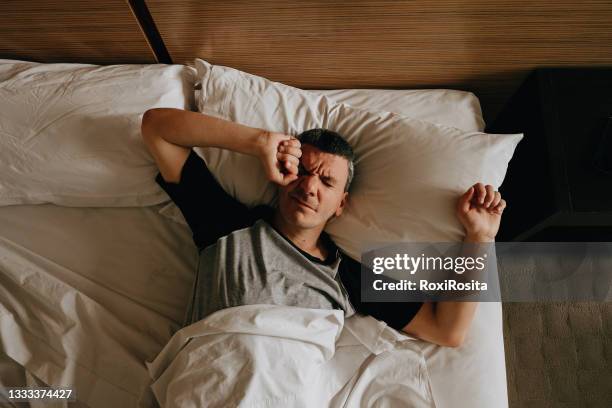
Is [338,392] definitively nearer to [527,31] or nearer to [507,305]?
[507,305]

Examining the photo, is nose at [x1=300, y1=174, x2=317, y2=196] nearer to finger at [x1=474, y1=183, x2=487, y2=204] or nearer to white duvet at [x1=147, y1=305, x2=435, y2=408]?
white duvet at [x1=147, y1=305, x2=435, y2=408]

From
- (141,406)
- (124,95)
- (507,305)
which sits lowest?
(141,406)

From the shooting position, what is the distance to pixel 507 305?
60.0 inches

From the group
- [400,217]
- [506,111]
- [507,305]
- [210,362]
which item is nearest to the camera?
[210,362]

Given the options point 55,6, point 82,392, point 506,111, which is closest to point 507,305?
point 506,111

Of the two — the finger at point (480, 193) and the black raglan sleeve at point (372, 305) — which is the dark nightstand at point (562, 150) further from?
the black raglan sleeve at point (372, 305)

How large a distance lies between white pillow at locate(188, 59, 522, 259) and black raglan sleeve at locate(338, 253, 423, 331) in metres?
0.04

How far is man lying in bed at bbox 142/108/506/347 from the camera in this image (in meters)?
0.99

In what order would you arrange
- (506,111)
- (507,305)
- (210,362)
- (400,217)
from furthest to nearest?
(507,305), (506,111), (400,217), (210,362)

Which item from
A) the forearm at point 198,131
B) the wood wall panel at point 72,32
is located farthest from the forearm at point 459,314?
the wood wall panel at point 72,32

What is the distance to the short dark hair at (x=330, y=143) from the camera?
1007mm

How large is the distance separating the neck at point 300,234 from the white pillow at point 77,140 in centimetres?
31

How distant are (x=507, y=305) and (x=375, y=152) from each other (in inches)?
33.2

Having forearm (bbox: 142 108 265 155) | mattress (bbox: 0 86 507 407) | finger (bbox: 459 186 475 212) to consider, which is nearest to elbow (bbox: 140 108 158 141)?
forearm (bbox: 142 108 265 155)
